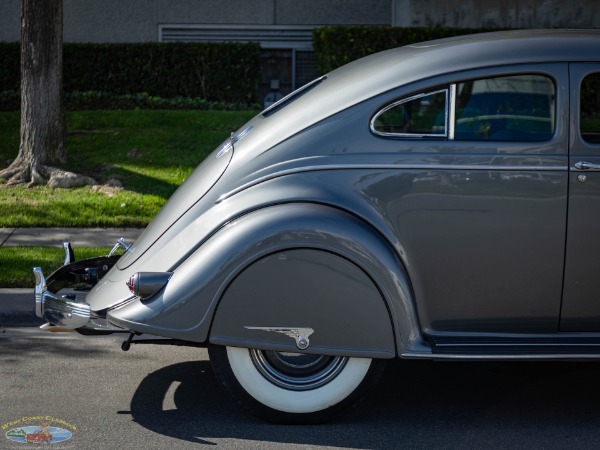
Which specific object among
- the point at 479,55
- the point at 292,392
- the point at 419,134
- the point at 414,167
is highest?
the point at 479,55

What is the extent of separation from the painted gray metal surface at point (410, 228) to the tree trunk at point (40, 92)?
5684mm

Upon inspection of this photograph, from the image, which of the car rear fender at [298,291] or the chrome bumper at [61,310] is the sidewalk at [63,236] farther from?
the car rear fender at [298,291]

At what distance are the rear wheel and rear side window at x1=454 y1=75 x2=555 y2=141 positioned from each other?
47.9 inches

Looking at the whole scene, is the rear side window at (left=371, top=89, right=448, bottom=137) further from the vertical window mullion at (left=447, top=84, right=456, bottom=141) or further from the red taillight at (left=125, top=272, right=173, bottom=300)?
the red taillight at (left=125, top=272, right=173, bottom=300)

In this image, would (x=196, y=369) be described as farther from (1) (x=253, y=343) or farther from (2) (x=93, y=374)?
(1) (x=253, y=343)

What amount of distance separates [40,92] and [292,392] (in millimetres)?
6297

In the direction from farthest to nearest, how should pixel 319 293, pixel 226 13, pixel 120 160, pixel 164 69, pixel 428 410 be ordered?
pixel 226 13, pixel 164 69, pixel 120 160, pixel 428 410, pixel 319 293

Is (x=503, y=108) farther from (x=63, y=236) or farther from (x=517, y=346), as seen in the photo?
(x=63, y=236)

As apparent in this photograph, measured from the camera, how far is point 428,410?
16.7ft

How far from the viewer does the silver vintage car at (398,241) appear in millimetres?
4629

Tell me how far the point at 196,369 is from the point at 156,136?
618 centimetres

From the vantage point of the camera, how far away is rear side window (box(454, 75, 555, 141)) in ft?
15.8

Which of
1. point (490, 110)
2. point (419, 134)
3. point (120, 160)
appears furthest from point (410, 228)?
point (120, 160)

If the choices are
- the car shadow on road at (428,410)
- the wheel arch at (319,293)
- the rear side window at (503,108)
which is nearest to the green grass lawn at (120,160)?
the car shadow on road at (428,410)
